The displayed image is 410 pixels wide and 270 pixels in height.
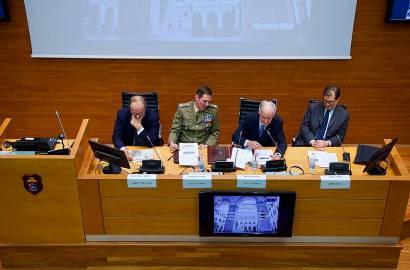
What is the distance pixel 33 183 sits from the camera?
134 inches

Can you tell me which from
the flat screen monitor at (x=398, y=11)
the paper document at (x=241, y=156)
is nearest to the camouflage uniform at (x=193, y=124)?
the paper document at (x=241, y=156)

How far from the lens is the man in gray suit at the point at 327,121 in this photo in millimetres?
4414

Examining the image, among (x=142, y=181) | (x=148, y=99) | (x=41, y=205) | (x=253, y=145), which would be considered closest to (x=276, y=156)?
(x=253, y=145)

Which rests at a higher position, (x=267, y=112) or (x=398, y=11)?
(x=398, y=11)

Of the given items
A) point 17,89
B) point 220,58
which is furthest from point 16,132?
point 220,58

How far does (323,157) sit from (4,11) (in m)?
3.52

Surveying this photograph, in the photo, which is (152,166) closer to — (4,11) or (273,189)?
(273,189)

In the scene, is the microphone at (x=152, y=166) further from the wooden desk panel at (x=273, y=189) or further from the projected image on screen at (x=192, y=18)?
the projected image on screen at (x=192, y=18)

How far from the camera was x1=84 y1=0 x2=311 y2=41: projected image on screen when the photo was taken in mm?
4980

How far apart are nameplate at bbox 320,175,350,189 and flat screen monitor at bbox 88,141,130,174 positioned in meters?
1.41

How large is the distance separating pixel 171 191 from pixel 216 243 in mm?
555

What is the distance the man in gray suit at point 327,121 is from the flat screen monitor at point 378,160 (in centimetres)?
70

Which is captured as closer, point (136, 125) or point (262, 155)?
point (262, 155)

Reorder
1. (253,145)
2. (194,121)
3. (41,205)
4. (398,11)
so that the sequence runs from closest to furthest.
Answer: (41,205) → (253,145) → (194,121) → (398,11)
